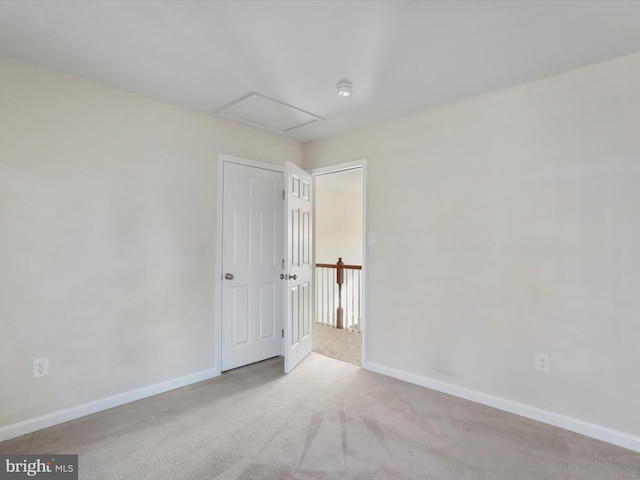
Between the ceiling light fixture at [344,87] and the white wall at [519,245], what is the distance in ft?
2.74

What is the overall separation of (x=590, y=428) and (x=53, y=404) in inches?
141

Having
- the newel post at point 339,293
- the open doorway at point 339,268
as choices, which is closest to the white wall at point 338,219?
the open doorway at point 339,268

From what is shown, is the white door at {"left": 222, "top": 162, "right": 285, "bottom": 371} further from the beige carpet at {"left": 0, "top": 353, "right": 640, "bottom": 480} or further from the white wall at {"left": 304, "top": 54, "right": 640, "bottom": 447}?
the white wall at {"left": 304, "top": 54, "right": 640, "bottom": 447}

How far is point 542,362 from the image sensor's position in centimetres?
233

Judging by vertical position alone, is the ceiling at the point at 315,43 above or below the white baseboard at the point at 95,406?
above

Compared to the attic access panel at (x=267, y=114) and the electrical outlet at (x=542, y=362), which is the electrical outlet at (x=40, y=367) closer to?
the attic access panel at (x=267, y=114)

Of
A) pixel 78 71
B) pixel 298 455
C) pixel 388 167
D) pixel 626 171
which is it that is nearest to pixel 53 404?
pixel 298 455

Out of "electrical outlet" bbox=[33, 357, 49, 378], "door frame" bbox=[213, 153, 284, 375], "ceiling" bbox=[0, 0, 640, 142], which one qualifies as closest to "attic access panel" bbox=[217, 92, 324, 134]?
"ceiling" bbox=[0, 0, 640, 142]

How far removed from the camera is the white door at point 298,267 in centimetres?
315

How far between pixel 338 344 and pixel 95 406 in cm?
256

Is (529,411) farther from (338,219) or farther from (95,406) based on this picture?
(338,219)

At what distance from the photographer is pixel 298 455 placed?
1.91 meters

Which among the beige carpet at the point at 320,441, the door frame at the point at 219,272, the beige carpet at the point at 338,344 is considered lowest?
the beige carpet at the point at 338,344

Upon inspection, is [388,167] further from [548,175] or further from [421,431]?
[421,431]
